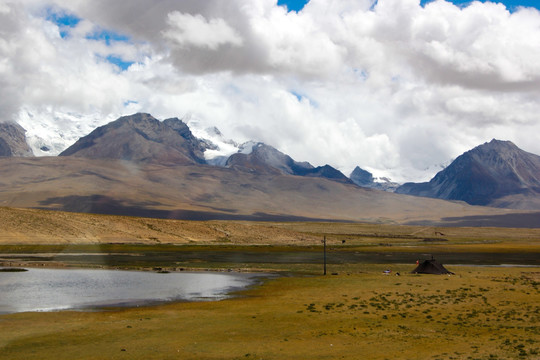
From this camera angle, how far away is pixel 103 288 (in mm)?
60594

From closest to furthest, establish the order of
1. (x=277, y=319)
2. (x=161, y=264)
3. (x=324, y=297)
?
(x=277, y=319)
(x=324, y=297)
(x=161, y=264)

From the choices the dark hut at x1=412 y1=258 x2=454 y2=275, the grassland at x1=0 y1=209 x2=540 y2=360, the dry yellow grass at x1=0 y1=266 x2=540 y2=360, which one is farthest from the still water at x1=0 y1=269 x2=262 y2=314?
the dark hut at x1=412 y1=258 x2=454 y2=275

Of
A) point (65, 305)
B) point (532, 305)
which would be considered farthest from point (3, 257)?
point (532, 305)

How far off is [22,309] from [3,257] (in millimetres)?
57777

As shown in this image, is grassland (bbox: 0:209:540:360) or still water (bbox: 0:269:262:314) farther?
still water (bbox: 0:269:262:314)

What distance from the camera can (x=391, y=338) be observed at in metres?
35.8

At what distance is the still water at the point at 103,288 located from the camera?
166 ft

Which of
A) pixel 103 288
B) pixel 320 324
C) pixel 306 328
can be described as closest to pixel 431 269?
pixel 320 324

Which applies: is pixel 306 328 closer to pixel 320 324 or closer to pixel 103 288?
pixel 320 324

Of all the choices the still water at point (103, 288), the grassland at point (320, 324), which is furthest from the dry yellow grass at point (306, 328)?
the still water at point (103, 288)

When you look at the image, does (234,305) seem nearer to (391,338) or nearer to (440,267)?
(391,338)

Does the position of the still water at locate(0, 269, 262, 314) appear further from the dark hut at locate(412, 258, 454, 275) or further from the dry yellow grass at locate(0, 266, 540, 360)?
the dark hut at locate(412, 258, 454, 275)

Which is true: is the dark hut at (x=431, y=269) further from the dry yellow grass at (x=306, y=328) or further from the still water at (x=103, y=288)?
the still water at (x=103, y=288)

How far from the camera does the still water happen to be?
166 feet
